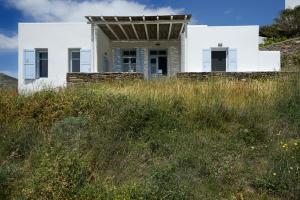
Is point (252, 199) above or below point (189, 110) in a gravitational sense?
below

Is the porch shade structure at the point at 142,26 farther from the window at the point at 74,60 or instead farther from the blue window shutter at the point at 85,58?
the window at the point at 74,60

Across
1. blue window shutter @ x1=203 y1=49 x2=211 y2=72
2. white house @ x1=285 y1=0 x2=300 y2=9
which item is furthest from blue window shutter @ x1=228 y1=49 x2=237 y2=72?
white house @ x1=285 y1=0 x2=300 y2=9

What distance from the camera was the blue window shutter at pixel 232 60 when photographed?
69.6ft

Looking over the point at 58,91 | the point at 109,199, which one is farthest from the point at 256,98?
the point at 109,199

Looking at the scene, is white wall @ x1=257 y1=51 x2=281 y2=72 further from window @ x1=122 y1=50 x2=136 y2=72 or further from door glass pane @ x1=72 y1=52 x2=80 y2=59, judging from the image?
door glass pane @ x1=72 y1=52 x2=80 y2=59

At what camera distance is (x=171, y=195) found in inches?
231

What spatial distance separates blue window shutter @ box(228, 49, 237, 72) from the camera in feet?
69.6

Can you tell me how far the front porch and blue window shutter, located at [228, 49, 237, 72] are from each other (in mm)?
2483

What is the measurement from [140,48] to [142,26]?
16.0 feet

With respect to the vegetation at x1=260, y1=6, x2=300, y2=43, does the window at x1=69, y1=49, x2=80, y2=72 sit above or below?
below

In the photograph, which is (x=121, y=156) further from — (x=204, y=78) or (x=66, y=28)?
(x=66, y=28)

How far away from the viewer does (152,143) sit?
309 inches

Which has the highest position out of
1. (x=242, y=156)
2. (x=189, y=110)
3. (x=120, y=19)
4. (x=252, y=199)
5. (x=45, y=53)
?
(x=120, y=19)

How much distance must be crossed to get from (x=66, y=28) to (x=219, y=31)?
26.5 ft
